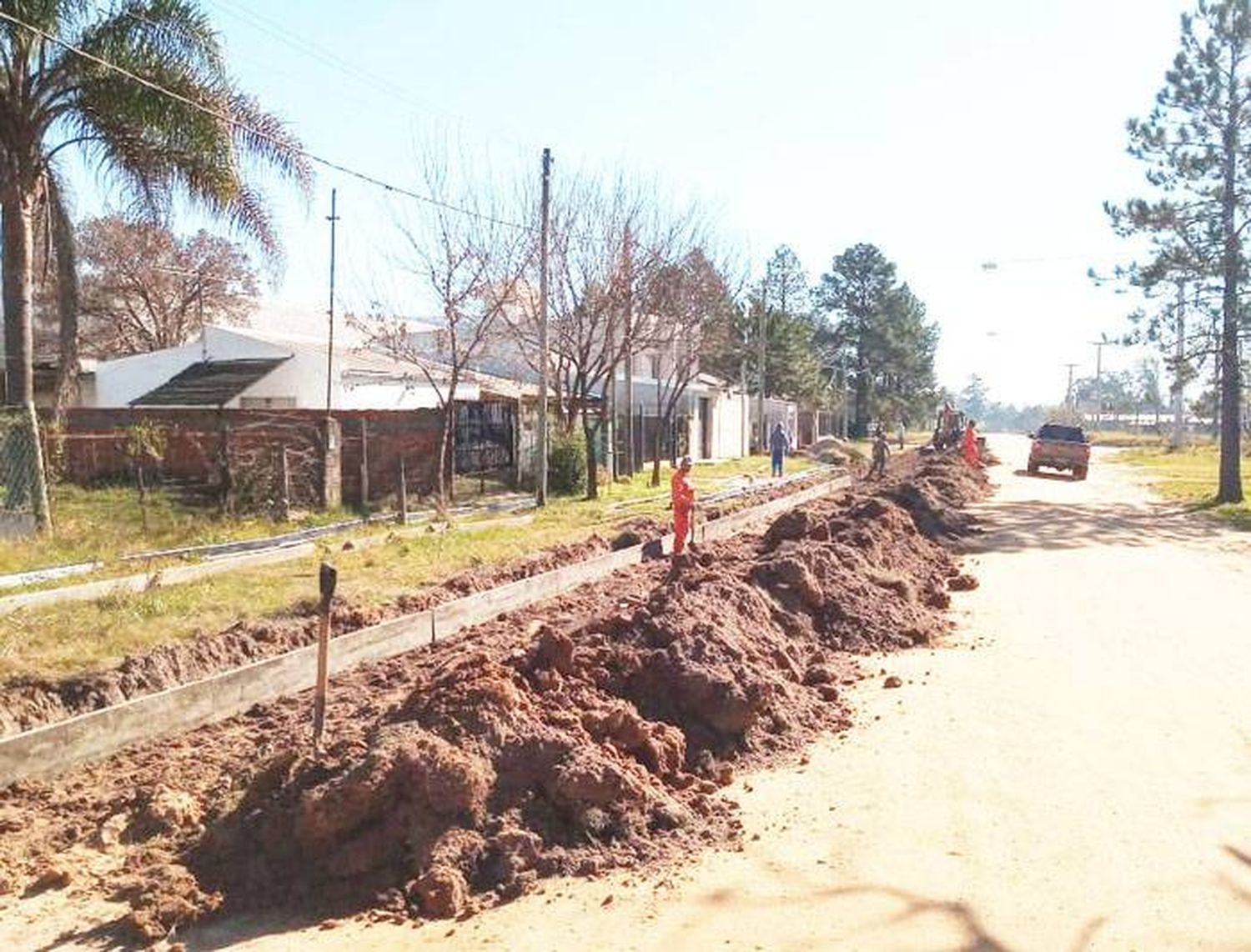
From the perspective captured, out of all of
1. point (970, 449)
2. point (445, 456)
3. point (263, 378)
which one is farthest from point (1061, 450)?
point (263, 378)

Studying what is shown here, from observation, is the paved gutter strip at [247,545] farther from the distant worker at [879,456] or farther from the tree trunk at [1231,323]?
the tree trunk at [1231,323]

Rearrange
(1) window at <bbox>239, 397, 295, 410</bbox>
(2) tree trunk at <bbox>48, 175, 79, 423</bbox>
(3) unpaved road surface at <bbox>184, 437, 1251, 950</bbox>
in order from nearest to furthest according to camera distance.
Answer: (3) unpaved road surface at <bbox>184, 437, 1251, 950</bbox> < (2) tree trunk at <bbox>48, 175, 79, 423</bbox> < (1) window at <bbox>239, 397, 295, 410</bbox>

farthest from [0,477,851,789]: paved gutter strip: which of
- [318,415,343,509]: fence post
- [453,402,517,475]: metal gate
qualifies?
[453,402,517,475]: metal gate

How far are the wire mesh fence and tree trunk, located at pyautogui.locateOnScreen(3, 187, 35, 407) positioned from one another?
46 centimetres

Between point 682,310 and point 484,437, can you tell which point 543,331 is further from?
point 682,310

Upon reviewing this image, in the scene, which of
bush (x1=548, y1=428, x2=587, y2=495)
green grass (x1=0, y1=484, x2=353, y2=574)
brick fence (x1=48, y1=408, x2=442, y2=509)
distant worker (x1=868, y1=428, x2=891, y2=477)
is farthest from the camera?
distant worker (x1=868, y1=428, x2=891, y2=477)

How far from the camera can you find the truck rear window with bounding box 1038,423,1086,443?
40.7 meters

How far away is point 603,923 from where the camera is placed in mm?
4926

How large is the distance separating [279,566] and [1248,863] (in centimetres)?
1015

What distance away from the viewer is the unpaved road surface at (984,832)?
16.0 feet

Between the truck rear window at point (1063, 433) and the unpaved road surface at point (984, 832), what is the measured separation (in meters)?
31.1

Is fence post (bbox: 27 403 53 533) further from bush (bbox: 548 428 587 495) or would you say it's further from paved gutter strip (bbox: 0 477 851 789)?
bush (bbox: 548 428 587 495)

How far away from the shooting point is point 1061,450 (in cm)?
4009

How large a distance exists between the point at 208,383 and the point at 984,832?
90.5 feet
